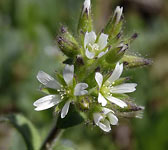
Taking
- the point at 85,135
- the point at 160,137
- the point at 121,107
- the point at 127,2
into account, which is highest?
the point at 127,2

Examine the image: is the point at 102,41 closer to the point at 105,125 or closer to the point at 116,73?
the point at 116,73

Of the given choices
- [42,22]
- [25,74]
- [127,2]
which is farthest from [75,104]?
[127,2]

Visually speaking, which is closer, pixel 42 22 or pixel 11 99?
pixel 11 99

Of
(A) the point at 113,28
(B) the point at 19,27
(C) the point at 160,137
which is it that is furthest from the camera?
(B) the point at 19,27

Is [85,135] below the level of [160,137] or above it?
above

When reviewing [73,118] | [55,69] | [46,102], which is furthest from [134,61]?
[55,69]

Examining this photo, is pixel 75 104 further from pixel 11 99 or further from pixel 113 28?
pixel 11 99

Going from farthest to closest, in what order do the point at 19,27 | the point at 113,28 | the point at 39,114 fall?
the point at 19,27 < the point at 39,114 < the point at 113,28

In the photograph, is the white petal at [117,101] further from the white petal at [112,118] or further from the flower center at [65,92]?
the flower center at [65,92]
